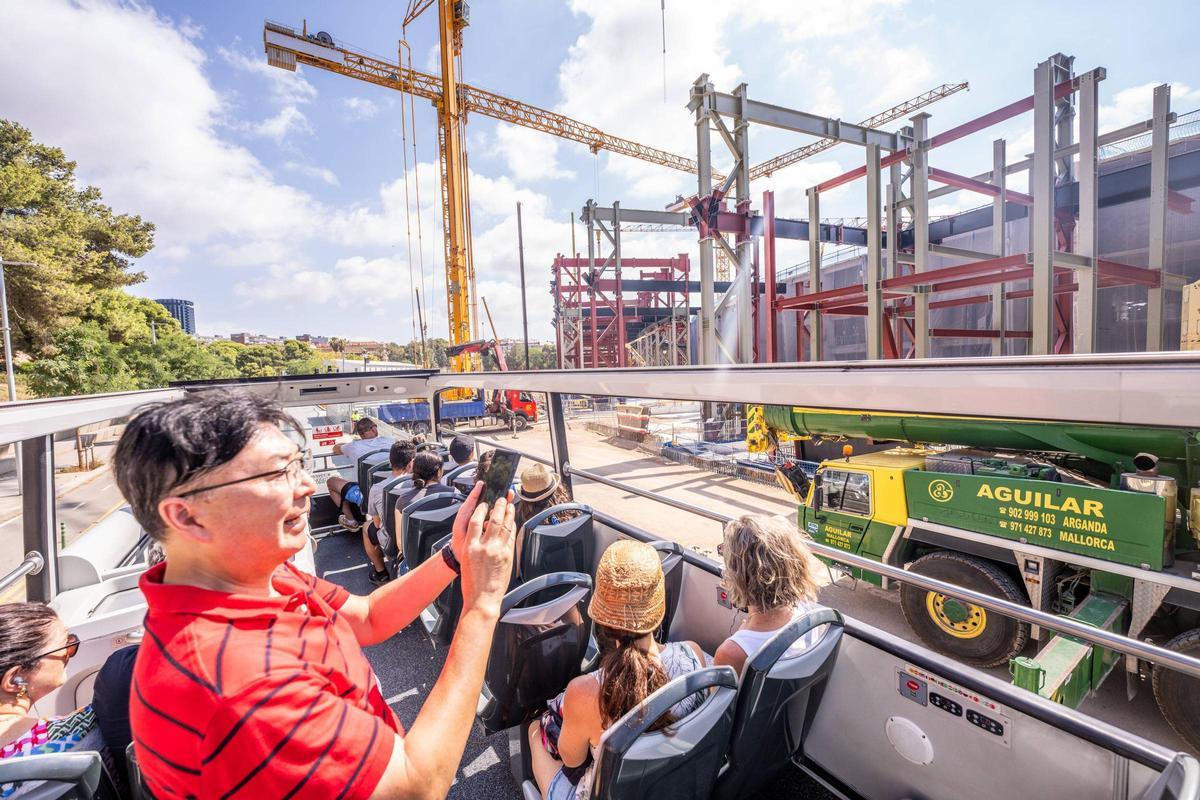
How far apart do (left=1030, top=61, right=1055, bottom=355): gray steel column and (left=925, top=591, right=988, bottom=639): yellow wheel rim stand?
11.6ft

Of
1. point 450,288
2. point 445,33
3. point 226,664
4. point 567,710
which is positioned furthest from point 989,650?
point 445,33

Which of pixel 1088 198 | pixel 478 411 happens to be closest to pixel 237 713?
pixel 1088 198

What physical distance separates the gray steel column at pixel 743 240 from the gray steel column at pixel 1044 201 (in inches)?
159

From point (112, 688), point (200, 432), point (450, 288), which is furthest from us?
point (450, 288)

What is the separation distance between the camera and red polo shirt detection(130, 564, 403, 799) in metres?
0.67

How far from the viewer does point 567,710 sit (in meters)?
1.52

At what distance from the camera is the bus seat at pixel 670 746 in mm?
1163

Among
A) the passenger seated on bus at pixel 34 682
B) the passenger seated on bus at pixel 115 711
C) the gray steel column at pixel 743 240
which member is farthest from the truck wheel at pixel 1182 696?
the gray steel column at pixel 743 240

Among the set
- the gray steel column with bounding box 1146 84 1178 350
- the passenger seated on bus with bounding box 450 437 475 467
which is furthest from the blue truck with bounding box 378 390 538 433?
the gray steel column with bounding box 1146 84 1178 350

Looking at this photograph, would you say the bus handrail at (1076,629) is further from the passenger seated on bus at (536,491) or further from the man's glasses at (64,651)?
the man's glasses at (64,651)

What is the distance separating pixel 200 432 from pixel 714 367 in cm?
143

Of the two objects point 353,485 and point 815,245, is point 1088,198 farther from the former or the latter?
point 353,485

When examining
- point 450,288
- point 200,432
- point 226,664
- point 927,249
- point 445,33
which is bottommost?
point 226,664

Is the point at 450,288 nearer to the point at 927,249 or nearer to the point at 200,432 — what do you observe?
the point at 927,249
